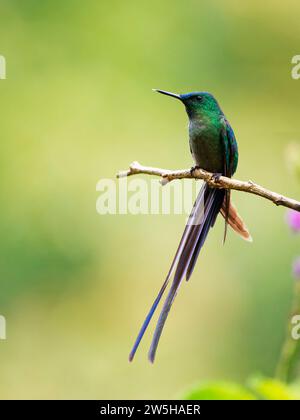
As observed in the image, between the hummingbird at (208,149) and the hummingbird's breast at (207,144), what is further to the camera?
the hummingbird's breast at (207,144)

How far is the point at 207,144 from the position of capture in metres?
2.46

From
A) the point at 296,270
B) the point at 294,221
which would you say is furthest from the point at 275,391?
the point at 294,221

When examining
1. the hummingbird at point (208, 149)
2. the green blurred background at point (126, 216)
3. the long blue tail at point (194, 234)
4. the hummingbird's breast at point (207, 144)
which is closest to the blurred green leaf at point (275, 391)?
the long blue tail at point (194, 234)

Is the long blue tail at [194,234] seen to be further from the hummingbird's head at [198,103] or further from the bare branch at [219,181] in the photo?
the hummingbird's head at [198,103]

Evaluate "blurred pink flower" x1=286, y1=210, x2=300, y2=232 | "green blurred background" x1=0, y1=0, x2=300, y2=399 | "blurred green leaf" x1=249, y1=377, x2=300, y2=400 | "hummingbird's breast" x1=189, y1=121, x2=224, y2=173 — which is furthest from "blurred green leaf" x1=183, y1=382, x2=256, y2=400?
"green blurred background" x1=0, y1=0, x2=300, y2=399

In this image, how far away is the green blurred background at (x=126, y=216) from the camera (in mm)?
6242

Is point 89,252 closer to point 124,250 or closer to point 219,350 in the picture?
point 124,250

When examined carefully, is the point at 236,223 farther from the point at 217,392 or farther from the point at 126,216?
the point at 126,216

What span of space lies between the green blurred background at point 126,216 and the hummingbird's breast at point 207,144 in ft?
8.43

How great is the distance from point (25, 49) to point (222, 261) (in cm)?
398

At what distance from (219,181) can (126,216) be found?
5315 mm

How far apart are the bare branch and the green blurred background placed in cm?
299

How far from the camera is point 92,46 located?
9.62m
